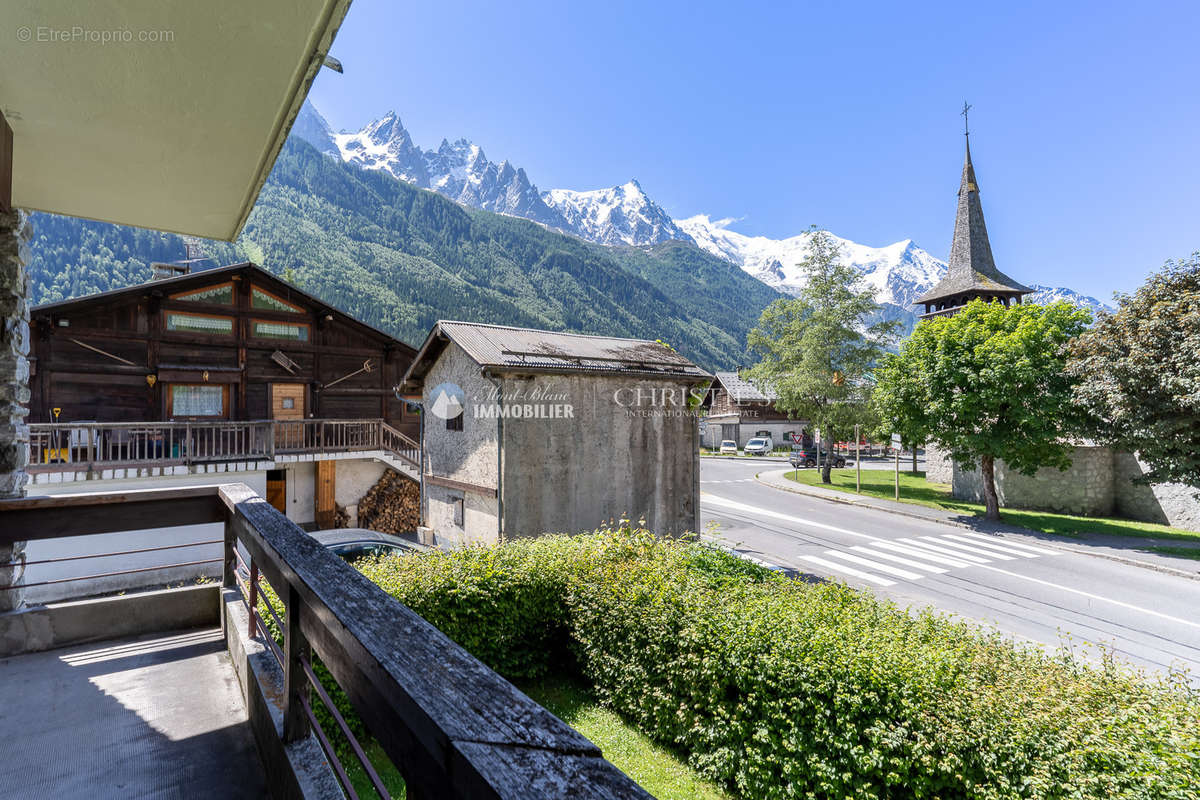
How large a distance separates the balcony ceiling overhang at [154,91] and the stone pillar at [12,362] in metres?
0.92

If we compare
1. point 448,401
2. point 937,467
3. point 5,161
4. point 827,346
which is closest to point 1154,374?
point 827,346

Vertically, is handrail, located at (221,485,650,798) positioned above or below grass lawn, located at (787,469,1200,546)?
above

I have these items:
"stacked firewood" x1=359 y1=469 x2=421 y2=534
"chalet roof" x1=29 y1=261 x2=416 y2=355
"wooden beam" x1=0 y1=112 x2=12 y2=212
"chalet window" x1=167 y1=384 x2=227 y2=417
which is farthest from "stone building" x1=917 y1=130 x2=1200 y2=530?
"chalet window" x1=167 y1=384 x2=227 y2=417

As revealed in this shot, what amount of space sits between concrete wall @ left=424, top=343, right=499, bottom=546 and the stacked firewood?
3.81m

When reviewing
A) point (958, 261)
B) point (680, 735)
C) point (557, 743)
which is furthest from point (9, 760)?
point (958, 261)

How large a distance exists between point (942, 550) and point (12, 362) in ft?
60.9

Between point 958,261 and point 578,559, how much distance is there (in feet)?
132

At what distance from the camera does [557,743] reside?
80cm

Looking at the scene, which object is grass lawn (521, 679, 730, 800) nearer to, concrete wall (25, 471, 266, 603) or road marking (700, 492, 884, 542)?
concrete wall (25, 471, 266, 603)

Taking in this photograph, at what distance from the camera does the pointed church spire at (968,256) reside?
35.9m

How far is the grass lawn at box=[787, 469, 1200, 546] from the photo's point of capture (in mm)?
16453

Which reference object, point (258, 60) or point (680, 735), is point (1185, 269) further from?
point (258, 60)

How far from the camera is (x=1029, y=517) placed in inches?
742

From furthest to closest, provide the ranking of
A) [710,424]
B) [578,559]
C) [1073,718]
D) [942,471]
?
[710,424] < [942,471] < [578,559] < [1073,718]
